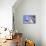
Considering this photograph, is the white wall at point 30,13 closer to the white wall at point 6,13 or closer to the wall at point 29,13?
the wall at point 29,13

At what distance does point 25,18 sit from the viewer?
18.1ft

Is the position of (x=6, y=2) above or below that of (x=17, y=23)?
above

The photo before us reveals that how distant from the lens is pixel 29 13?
554cm

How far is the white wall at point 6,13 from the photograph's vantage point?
436 centimetres

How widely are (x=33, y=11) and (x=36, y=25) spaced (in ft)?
2.25

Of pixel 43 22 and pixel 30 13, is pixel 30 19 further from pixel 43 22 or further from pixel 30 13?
pixel 43 22

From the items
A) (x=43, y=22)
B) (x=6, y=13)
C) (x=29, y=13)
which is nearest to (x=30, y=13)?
(x=29, y=13)

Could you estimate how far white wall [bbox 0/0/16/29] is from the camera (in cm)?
436

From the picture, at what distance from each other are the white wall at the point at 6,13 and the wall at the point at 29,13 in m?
1.12

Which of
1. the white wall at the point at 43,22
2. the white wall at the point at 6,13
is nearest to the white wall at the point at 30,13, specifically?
the white wall at the point at 43,22

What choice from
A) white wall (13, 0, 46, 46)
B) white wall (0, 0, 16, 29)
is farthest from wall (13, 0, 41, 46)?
white wall (0, 0, 16, 29)

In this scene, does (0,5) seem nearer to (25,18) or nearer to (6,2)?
(6,2)

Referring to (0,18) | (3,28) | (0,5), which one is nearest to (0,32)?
(3,28)

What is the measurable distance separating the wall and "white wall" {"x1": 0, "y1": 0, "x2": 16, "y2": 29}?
1118 millimetres
